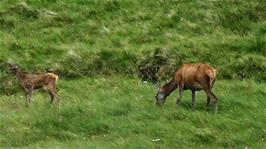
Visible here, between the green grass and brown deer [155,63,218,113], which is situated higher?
brown deer [155,63,218,113]

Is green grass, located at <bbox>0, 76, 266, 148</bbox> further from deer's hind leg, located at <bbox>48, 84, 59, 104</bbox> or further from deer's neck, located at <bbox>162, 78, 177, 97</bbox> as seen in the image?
deer's hind leg, located at <bbox>48, 84, 59, 104</bbox>

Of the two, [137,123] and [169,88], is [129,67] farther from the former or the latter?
[137,123]

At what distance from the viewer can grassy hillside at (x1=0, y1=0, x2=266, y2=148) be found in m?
15.7

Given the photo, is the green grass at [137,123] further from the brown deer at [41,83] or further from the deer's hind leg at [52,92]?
the brown deer at [41,83]

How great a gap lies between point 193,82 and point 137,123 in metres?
2.57

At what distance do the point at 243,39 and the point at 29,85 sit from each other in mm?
8794

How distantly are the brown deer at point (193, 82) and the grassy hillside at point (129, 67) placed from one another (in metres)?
0.36

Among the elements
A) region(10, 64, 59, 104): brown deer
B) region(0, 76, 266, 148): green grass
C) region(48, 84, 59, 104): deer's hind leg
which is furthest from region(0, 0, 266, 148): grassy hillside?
region(10, 64, 59, 104): brown deer

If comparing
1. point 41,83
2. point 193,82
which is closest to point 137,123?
point 193,82

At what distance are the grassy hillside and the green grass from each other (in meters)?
0.03

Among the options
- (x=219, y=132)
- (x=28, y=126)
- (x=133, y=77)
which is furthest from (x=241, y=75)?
(x=28, y=126)

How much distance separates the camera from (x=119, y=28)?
2520 centimetres

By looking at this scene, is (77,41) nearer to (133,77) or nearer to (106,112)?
(133,77)

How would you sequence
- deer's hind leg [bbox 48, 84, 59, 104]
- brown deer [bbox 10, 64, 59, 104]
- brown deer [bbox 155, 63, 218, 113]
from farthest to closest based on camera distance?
brown deer [bbox 10, 64, 59, 104], deer's hind leg [bbox 48, 84, 59, 104], brown deer [bbox 155, 63, 218, 113]
